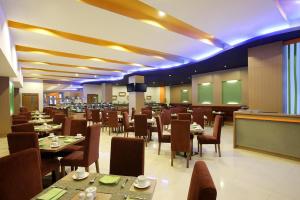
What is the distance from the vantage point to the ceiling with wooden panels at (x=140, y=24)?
375 centimetres

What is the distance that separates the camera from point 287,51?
5.66 m

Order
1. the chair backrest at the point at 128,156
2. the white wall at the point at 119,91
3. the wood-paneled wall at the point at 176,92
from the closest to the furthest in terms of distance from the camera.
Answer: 1. the chair backrest at the point at 128,156
2. the wood-paneled wall at the point at 176,92
3. the white wall at the point at 119,91

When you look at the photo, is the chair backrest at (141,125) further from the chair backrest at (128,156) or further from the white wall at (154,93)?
the white wall at (154,93)

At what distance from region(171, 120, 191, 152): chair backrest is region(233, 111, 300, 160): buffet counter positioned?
213 centimetres

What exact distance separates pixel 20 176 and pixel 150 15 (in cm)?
373

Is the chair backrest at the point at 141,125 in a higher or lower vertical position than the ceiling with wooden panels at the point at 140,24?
lower

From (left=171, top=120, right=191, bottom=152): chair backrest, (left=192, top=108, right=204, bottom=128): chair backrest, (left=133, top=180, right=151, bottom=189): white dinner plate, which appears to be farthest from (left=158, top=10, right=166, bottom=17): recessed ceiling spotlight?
(left=192, top=108, right=204, bottom=128): chair backrest

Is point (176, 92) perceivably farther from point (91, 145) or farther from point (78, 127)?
point (91, 145)

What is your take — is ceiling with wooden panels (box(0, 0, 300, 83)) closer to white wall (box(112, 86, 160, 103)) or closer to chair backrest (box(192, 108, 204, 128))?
chair backrest (box(192, 108, 204, 128))

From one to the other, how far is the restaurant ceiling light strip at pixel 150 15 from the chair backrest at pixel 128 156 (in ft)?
8.80

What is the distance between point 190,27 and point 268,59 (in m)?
2.73

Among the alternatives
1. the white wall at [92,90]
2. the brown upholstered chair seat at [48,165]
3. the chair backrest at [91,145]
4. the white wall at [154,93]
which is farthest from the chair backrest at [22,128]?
the white wall at [154,93]

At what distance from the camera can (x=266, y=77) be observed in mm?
5918

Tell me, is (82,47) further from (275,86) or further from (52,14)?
(275,86)
